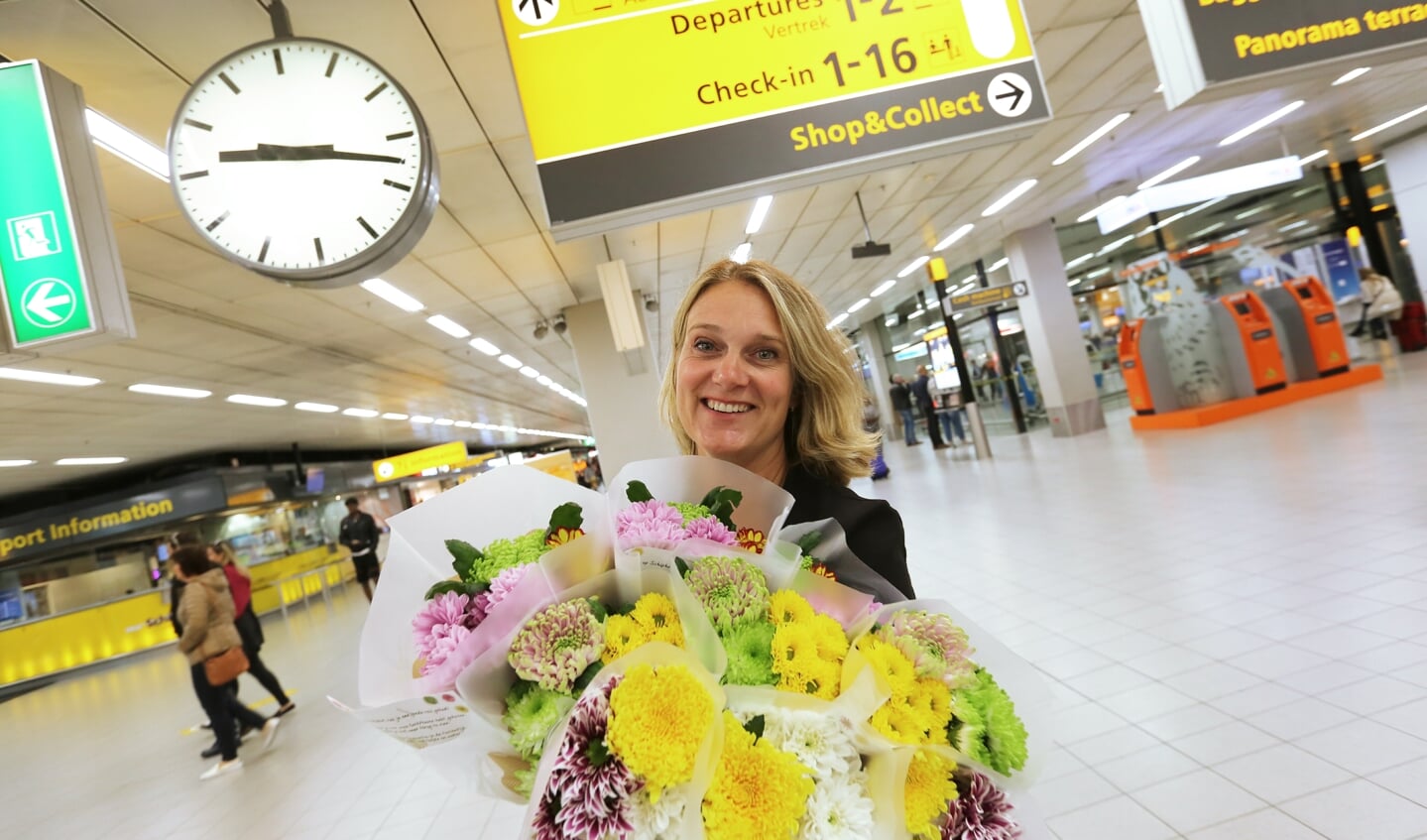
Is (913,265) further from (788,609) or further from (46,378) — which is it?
(788,609)

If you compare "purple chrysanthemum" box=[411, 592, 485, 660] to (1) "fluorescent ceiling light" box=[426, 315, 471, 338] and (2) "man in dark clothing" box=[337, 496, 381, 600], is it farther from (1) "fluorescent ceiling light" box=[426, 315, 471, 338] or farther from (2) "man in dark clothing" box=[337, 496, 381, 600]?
(2) "man in dark clothing" box=[337, 496, 381, 600]

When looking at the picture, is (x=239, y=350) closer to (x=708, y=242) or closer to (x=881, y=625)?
(x=708, y=242)

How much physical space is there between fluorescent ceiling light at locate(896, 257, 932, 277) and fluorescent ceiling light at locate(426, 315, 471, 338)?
8.33 m

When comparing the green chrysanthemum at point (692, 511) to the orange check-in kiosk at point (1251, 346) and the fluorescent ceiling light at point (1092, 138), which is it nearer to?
the fluorescent ceiling light at point (1092, 138)

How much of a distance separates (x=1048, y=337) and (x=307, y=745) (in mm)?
12247

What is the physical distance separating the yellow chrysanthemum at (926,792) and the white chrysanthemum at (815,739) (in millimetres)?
69

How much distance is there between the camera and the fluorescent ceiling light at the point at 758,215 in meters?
7.64

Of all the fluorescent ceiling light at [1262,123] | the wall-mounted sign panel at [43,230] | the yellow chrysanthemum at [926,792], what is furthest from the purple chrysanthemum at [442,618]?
the fluorescent ceiling light at [1262,123]

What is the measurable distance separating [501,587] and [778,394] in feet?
2.28

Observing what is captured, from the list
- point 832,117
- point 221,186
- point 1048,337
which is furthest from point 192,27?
point 1048,337

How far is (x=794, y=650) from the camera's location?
2.52 ft

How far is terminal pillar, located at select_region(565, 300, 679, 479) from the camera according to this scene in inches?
410

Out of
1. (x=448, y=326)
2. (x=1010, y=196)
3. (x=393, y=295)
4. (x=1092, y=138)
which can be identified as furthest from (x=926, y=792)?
(x=1010, y=196)

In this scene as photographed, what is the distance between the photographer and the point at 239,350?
8.18 m
